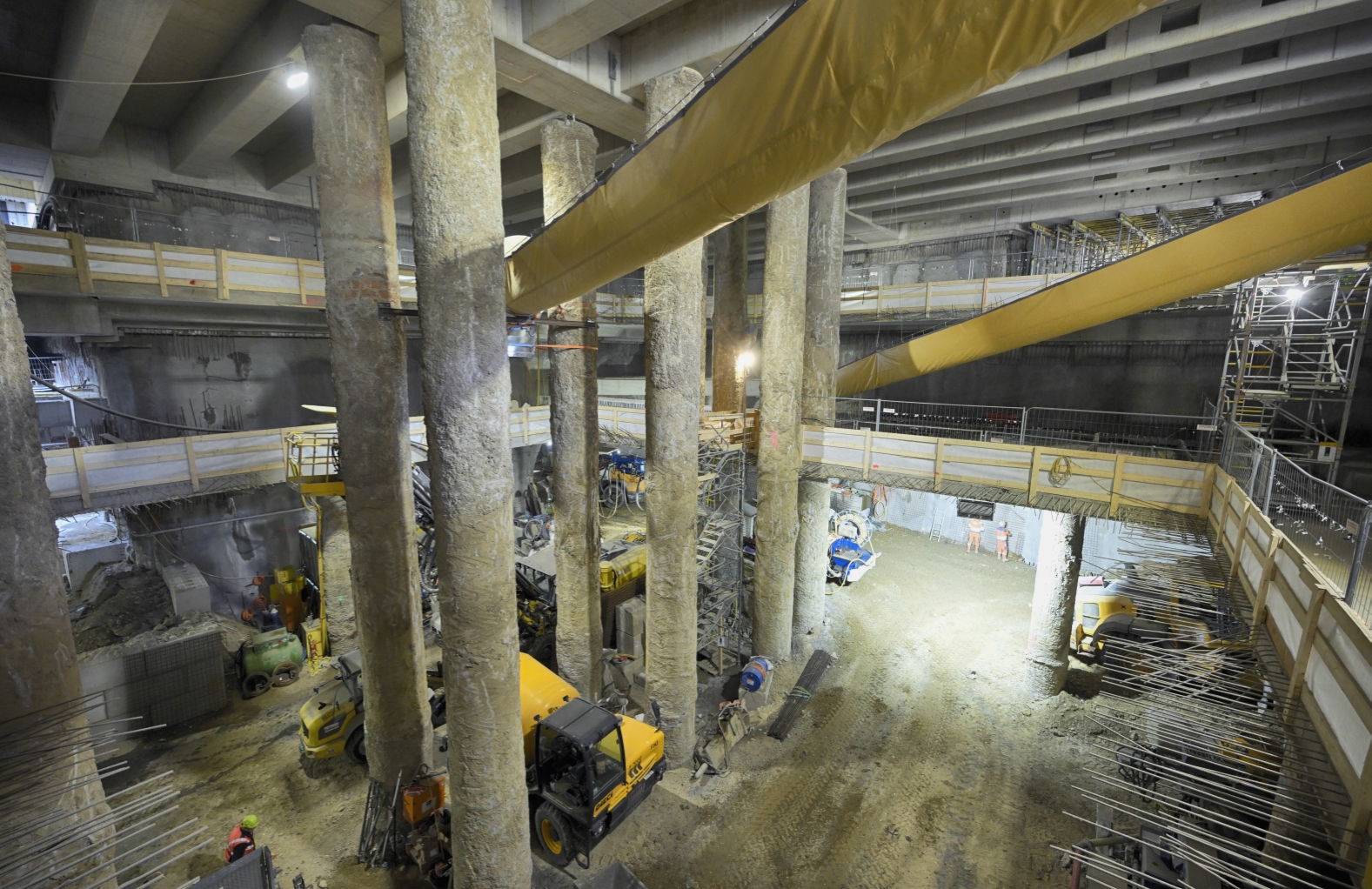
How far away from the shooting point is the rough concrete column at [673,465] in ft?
24.4

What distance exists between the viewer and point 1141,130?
10.3 m

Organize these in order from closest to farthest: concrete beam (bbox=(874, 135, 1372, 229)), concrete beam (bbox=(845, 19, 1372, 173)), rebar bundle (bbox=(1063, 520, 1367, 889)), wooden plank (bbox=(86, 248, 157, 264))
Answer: rebar bundle (bbox=(1063, 520, 1367, 889))
concrete beam (bbox=(845, 19, 1372, 173))
wooden plank (bbox=(86, 248, 157, 264))
concrete beam (bbox=(874, 135, 1372, 229))

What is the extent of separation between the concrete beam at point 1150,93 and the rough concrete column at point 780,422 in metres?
2.29

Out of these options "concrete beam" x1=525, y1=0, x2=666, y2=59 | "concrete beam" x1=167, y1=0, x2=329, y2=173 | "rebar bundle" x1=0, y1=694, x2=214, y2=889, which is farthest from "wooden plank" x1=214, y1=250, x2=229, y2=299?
"rebar bundle" x1=0, y1=694, x2=214, y2=889

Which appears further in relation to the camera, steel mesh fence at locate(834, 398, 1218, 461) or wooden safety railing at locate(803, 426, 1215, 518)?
steel mesh fence at locate(834, 398, 1218, 461)

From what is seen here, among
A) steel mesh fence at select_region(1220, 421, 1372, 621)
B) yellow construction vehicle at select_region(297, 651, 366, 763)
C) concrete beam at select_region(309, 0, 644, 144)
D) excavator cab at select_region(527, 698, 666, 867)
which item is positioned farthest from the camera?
yellow construction vehicle at select_region(297, 651, 366, 763)

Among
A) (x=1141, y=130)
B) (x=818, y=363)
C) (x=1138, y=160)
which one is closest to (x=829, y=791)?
(x=818, y=363)

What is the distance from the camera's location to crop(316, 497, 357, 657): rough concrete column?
10320mm

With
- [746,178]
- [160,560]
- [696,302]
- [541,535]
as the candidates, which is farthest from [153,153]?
[746,178]

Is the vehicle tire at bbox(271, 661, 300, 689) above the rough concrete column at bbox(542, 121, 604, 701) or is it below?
below

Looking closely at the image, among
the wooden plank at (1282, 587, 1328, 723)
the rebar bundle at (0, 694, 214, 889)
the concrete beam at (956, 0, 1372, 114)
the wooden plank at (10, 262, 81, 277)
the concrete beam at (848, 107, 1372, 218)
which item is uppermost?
the concrete beam at (848, 107, 1372, 218)

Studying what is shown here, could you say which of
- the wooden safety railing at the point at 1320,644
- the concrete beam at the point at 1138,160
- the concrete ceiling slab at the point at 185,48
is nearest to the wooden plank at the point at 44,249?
the concrete ceiling slab at the point at 185,48

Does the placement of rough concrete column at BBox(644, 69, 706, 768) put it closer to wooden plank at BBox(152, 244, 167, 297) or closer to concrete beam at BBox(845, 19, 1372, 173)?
concrete beam at BBox(845, 19, 1372, 173)

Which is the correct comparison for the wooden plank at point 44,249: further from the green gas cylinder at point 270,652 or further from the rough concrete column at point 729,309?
the rough concrete column at point 729,309
